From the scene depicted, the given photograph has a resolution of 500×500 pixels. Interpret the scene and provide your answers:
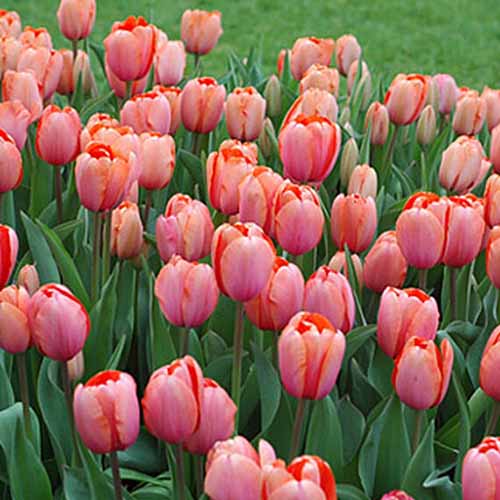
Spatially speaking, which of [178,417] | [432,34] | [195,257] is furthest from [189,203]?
[432,34]

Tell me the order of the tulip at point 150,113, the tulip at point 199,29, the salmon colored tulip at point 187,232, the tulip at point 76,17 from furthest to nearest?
the tulip at point 199,29, the tulip at point 76,17, the tulip at point 150,113, the salmon colored tulip at point 187,232

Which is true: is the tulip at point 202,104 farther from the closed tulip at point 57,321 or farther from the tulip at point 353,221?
the closed tulip at point 57,321

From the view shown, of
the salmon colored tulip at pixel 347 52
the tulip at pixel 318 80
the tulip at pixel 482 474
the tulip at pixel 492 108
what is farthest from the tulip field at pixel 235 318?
the salmon colored tulip at pixel 347 52

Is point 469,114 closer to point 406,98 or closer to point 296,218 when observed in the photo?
point 406,98

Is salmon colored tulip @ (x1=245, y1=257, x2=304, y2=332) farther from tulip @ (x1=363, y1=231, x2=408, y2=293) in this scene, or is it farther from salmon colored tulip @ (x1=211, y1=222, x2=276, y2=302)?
tulip @ (x1=363, y1=231, x2=408, y2=293)

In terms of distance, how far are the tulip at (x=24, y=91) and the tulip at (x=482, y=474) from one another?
106 cm

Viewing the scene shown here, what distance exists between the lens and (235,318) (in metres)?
1.33

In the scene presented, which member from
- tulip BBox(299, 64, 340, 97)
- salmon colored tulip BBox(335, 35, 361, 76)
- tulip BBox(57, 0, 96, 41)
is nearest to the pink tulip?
tulip BBox(299, 64, 340, 97)

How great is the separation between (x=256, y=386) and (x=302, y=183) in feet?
1.08

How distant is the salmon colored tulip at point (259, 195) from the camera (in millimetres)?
1279

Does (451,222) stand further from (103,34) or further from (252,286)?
(103,34)

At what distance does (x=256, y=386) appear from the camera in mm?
1278

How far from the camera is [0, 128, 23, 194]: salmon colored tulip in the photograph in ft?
4.55

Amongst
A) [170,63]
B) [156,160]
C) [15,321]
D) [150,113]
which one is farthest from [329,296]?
[170,63]
